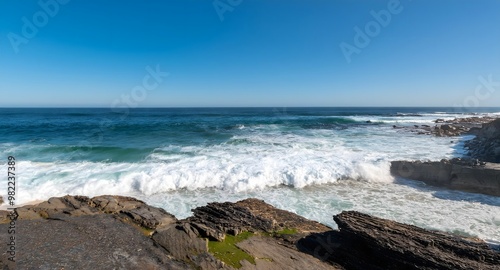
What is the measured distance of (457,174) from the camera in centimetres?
1325

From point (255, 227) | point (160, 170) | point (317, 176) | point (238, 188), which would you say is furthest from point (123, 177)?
point (317, 176)

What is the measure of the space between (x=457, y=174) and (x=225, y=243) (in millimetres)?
13680

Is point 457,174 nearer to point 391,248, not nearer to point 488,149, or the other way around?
point 488,149

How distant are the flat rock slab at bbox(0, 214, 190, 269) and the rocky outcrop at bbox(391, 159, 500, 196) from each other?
14.5 m

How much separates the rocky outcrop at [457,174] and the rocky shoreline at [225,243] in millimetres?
8292

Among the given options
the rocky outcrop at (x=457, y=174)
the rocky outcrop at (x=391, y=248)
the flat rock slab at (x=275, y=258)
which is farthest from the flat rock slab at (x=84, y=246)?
the rocky outcrop at (x=457, y=174)

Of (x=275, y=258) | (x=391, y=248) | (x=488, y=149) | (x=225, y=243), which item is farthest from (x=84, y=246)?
(x=488, y=149)

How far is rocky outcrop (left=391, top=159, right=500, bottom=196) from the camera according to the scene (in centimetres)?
1240

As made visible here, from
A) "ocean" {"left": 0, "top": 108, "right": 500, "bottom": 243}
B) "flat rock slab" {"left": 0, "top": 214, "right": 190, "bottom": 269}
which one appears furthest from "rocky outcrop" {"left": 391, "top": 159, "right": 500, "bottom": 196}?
"flat rock slab" {"left": 0, "top": 214, "right": 190, "bottom": 269}

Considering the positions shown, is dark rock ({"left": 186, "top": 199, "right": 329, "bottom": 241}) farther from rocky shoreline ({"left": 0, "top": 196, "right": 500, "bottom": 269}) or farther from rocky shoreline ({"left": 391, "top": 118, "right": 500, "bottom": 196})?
rocky shoreline ({"left": 391, "top": 118, "right": 500, "bottom": 196})

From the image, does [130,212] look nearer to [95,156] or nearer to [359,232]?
[359,232]

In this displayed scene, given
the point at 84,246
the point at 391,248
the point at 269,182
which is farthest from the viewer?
the point at 269,182

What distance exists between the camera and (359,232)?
20.7 ft

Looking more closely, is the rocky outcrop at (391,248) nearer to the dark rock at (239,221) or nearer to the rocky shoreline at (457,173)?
the dark rock at (239,221)
